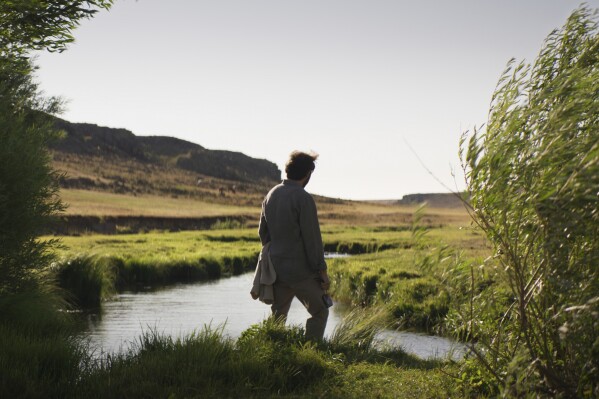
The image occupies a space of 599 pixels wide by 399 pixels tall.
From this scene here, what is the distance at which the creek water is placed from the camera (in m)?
14.3

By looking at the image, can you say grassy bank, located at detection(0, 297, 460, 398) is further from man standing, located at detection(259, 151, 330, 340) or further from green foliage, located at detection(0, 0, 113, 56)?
green foliage, located at detection(0, 0, 113, 56)

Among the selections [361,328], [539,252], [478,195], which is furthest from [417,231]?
[361,328]

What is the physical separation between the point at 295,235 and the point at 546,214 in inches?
127

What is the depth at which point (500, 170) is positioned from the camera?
274 inches

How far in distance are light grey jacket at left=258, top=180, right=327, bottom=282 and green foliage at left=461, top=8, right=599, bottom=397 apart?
6.95 feet

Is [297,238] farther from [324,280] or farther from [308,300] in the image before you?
[308,300]

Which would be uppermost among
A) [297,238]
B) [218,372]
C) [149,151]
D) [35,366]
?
[149,151]

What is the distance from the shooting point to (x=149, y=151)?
180375 millimetres

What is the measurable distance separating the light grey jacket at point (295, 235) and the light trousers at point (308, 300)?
0.37 ft

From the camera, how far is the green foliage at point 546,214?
6469mm

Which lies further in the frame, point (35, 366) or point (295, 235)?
point (295, 235)

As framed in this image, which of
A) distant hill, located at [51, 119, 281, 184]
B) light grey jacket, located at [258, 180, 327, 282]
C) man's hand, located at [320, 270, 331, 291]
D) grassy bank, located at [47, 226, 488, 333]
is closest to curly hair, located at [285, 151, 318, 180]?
light grey jacket, located at [258, 180, 327, 282]

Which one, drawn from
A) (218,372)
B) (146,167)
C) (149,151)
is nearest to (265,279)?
(218,372)

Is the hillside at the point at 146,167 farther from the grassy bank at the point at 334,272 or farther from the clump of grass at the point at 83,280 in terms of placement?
the clump of grass at the point at 83,280
